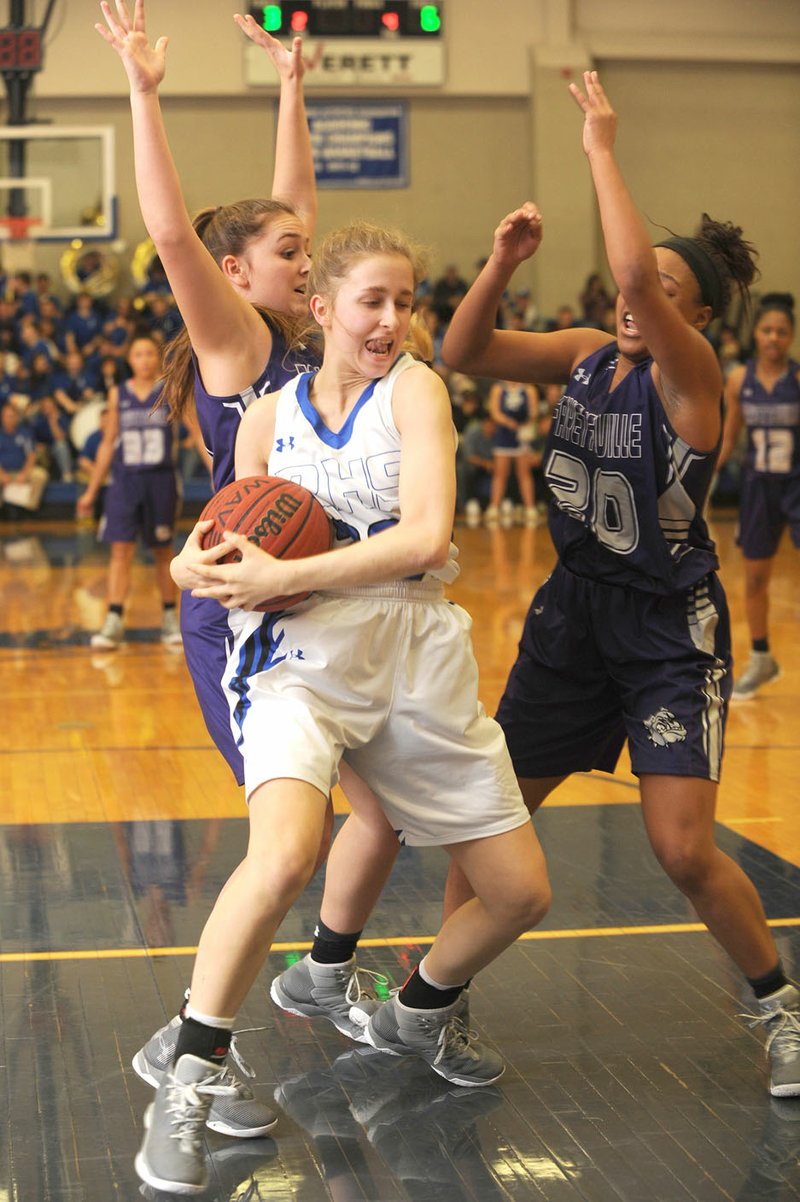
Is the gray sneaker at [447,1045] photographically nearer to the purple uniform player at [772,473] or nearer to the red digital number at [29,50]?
the purple uniform player at [772,473]

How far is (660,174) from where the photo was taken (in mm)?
18953

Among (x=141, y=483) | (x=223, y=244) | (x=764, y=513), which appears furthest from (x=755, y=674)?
(x=223, y=244)

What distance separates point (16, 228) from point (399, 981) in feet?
36.7

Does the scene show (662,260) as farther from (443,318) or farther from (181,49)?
(181,49)

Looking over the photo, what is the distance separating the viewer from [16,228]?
1332 centimetres

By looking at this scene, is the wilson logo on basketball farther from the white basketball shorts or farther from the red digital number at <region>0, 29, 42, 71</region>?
the red digital number at <region>0, 29, 42, 71</region>

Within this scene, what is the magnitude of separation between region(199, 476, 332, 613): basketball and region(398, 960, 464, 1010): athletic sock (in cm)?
87

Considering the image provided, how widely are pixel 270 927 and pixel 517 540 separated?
1093 cm

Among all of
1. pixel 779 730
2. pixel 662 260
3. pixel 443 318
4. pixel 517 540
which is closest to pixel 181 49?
pixel 443 318

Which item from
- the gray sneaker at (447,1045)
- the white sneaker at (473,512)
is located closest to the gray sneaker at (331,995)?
the gray sneaker at (447,1045)

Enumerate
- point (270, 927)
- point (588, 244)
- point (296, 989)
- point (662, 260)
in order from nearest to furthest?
point (270, 927)
point (662, 260)
point (296, 989)
point (588, 244)

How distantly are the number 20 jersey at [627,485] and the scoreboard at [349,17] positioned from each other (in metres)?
13.6

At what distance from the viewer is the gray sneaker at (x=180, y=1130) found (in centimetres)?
246

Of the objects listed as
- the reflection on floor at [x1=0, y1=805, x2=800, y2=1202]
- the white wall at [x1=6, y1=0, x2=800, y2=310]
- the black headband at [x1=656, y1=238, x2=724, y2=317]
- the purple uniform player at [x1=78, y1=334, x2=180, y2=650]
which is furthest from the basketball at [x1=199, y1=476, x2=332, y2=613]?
Answer: the white wall at [x1=6, y1=0, x2=800, y2=310]
